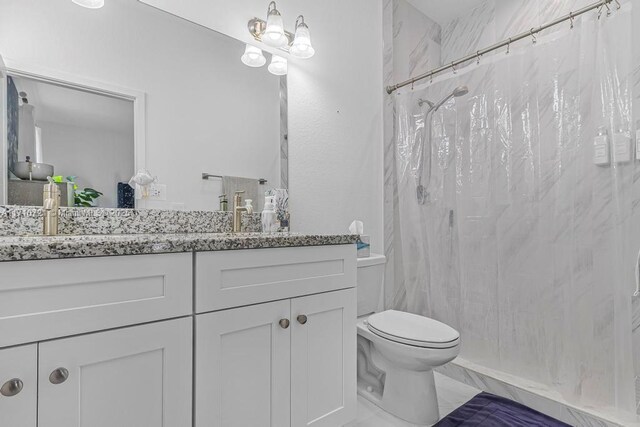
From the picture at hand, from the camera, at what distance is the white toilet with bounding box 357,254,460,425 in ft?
4.72

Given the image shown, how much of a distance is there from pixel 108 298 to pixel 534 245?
187 cm

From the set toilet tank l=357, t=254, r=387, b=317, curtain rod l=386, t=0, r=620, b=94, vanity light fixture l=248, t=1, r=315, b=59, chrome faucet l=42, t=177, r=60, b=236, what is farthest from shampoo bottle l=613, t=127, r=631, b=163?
chrome faucet l=42, t=177, r=60, b=236

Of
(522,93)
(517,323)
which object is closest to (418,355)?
(517,323)

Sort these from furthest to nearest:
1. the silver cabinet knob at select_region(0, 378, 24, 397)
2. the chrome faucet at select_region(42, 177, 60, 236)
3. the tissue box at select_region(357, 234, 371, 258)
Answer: the tissue box at select_region(357, 234, 371, 258)
the chrome faucet at select_region(42, 177, 60, 236)
the silver cabinet knob at select_region(0, 378, 24, 397)

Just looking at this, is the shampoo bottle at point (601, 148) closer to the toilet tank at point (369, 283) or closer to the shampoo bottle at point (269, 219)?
the toilet tank at point (369, 283)

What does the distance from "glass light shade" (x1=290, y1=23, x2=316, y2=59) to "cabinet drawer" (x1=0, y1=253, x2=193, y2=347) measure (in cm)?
133

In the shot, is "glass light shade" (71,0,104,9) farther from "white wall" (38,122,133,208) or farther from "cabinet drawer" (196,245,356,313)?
"cabinet drawer" (196,245,356,313)

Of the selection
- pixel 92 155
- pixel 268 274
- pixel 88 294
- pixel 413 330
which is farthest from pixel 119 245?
pixel 413 330

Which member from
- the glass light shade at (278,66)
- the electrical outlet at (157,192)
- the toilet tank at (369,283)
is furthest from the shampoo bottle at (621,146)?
the electrical outlet at (157,192)

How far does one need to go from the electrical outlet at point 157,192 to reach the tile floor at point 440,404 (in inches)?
52.0

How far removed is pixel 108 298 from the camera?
2.55 feet

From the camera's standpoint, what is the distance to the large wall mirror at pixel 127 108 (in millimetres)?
1135

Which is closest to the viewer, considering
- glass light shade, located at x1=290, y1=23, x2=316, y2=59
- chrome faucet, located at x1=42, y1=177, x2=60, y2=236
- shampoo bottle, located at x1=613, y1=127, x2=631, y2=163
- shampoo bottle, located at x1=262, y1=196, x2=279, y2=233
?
chrome faucet, located at x1=42, y1=177, x2=60, y2=236

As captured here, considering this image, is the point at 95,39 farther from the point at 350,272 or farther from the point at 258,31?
the point at 350,272
